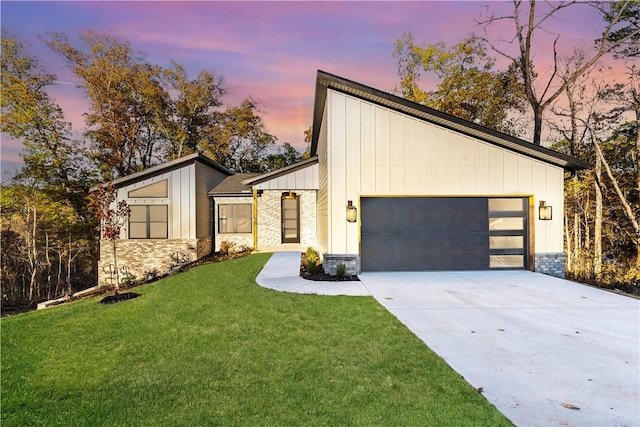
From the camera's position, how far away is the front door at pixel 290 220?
47.7 feet

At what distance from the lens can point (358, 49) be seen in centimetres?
1479

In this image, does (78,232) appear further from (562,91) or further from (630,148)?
(630,148)

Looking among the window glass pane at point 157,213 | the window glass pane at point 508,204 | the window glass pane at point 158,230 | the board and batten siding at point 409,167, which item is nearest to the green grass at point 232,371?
the board and batten siding at point 409,167

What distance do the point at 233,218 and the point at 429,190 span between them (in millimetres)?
9674

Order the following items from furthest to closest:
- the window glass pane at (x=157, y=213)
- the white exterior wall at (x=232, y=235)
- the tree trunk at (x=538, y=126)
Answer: the tree trunk at (x=538, y=126) → the white exterior wall at (x=232, y=235) → the window glass pane at (x=157, y=213)

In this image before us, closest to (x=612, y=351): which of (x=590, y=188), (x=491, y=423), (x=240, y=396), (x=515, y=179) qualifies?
(x=491, y=423)

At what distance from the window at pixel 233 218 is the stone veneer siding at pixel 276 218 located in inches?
40.3

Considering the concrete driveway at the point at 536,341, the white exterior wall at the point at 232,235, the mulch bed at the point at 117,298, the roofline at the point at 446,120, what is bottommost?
the mulch bed at the point at 117,298

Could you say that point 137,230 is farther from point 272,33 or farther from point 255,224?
point 272,33

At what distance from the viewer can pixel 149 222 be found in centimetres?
1351

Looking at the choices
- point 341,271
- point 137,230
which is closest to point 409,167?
point 341,271

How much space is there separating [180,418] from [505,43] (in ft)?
72.4

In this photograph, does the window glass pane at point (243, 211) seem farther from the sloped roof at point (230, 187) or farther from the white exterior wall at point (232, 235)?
the sloped roof at point (230, 187)

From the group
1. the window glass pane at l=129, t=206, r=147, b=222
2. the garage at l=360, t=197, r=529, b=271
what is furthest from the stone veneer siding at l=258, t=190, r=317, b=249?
the garage at l=360, t=197, r=529, b=271
